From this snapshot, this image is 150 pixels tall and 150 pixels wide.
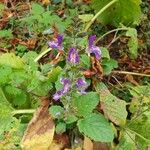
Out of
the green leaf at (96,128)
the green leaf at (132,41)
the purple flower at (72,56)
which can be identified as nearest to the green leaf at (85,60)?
the green leaf at (96,128)

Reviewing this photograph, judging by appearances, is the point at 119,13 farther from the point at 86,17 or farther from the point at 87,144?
the point at 87,144

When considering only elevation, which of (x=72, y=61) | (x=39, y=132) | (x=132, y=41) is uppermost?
(x=72, y=61)

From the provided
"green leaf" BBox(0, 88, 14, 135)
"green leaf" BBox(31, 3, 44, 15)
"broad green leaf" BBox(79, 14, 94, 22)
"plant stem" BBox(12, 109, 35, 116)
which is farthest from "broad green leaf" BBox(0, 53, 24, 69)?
"green leaf" BBox(31, 3, 44, 15)

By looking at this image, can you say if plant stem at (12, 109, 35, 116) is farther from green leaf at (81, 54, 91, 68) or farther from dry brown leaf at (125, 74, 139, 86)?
dry brown leaf at (125, 74, 139, 86)

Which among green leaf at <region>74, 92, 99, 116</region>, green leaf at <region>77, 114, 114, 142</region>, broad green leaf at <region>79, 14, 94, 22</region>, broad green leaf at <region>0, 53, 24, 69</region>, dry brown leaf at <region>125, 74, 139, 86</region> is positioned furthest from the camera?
broad green leaf at <region>79, 14, 94, 22</region>

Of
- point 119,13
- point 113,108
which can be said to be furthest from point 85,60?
point 119,13
